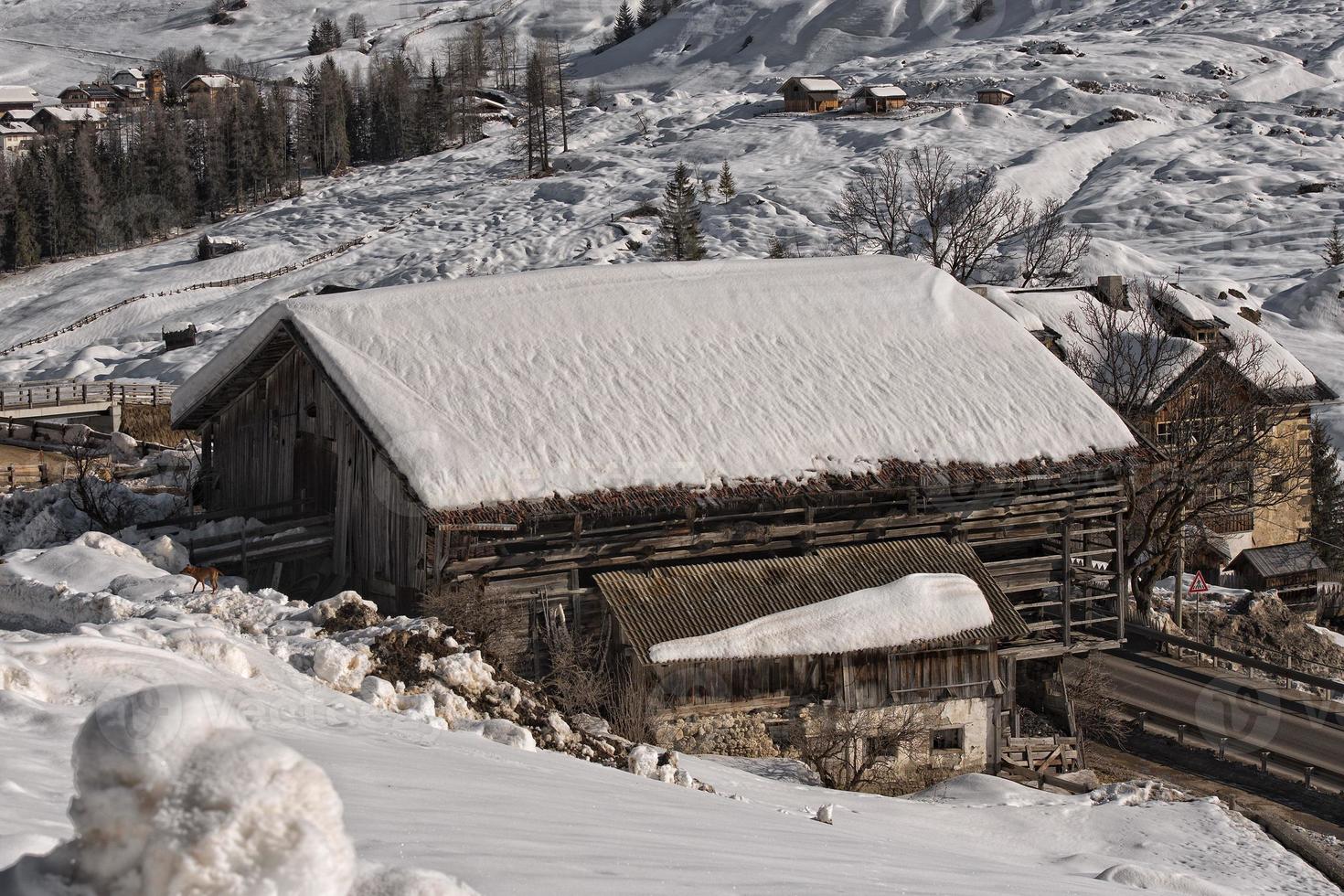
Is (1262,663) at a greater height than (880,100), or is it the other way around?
(880,100)

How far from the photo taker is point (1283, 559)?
124ft

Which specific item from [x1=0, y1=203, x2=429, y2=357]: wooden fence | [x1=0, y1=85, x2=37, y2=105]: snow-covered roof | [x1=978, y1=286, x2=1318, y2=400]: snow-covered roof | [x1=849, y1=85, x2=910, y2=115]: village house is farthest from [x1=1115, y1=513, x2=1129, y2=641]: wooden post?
[x1=0, y1=85, x2=37, y2=105]: snow-covered roof

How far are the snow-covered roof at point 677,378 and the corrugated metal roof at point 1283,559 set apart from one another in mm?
17983

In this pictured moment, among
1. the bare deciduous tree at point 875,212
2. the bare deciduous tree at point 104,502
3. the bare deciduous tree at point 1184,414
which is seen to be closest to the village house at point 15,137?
the bare deciduous tree at point 875,212

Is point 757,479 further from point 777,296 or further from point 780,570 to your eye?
point 777,296

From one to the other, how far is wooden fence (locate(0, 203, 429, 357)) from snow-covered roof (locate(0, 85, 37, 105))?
74289 millimetres

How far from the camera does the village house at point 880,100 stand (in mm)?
102062

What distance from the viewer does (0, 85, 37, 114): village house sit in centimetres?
13788

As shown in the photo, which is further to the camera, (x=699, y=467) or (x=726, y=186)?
(x=726, y=186)

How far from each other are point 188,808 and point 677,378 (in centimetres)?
1731

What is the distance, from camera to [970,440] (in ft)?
66.7

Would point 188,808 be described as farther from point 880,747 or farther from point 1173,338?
point 1173,338

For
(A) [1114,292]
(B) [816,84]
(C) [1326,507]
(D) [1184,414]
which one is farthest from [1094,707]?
(B) [816,84]

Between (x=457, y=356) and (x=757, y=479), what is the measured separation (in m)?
4.79
